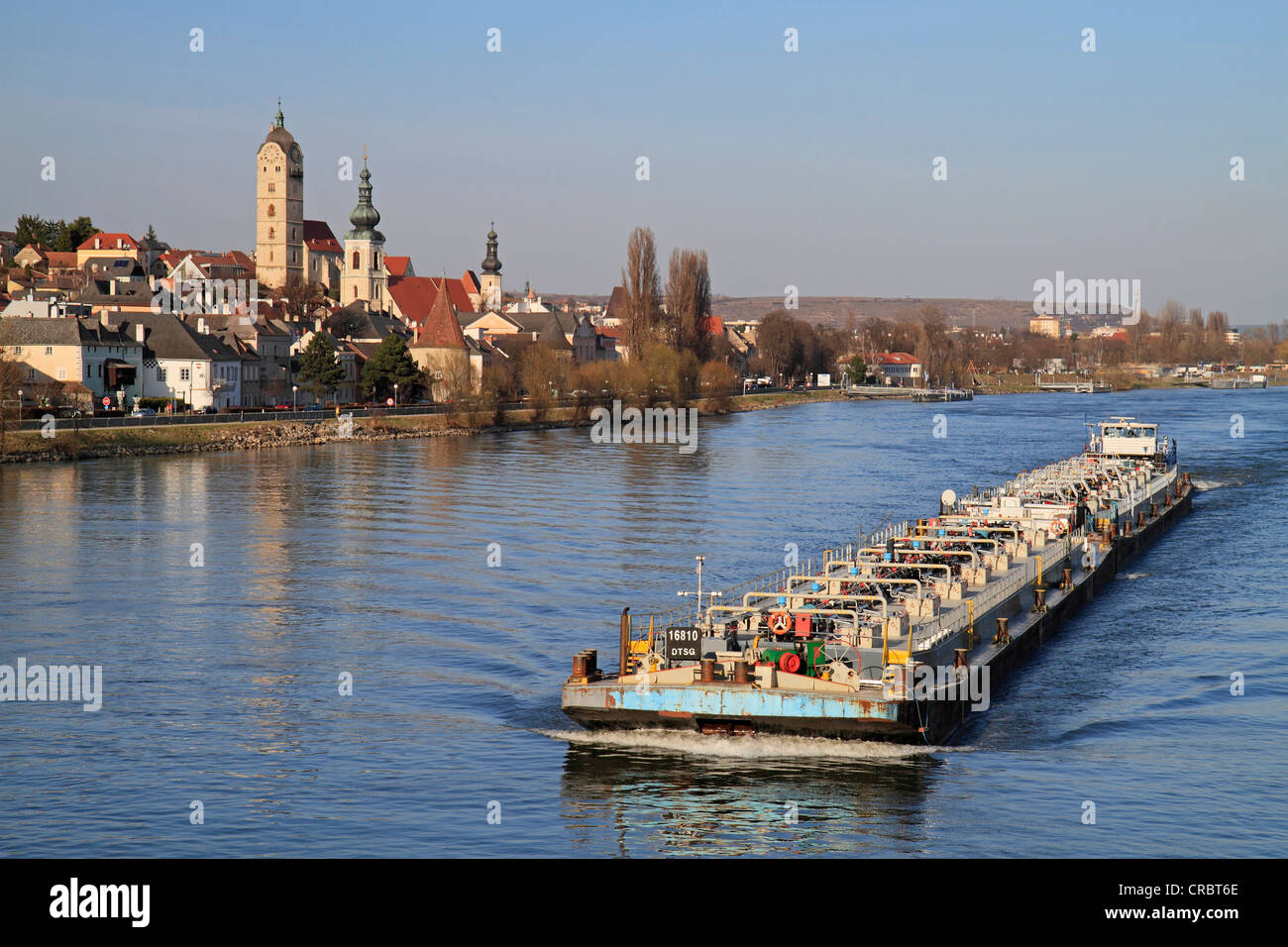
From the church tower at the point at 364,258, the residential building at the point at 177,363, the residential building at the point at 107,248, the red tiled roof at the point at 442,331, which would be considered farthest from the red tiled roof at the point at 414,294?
the residential building at the point at 177,363

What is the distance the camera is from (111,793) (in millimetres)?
21250

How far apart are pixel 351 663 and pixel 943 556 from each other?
51.8 feet

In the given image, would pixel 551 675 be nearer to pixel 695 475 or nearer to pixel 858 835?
pixel 858 835

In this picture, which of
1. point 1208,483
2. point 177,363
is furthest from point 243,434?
point 1208,483

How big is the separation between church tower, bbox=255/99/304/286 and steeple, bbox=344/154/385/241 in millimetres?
13038

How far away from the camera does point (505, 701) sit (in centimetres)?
2692

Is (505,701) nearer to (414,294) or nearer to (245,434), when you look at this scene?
(245,434)

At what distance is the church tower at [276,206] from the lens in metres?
177

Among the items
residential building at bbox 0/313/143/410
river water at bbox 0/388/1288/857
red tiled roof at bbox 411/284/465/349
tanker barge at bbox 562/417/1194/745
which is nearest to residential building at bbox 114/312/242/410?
residential building at bbox 0/313/143/410

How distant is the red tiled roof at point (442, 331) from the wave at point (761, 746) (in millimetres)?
91661

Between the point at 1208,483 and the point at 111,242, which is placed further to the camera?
the point at 111,242

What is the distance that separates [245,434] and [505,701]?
2339 inches

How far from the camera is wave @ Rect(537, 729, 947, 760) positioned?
76.8 feet
